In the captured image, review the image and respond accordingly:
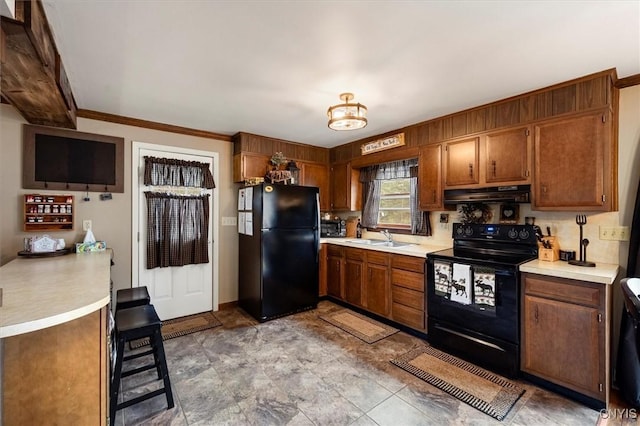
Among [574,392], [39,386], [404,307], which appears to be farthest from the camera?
[404,307]

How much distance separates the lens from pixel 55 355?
127 cm

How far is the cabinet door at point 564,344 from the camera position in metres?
1.95

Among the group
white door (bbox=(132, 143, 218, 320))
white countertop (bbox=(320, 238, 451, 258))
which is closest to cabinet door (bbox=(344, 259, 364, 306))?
white countertop (bbox=(320, 238, 451, 258))

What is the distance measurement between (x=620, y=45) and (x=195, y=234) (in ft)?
13.5

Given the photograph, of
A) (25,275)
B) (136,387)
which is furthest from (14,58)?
(136,387)

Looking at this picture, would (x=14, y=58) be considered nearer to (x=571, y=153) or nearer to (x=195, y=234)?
(x=195, y=234)

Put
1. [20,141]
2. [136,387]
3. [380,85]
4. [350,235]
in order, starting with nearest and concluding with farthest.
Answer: [136,387]
[380,85]
[20,141]
[350,235]

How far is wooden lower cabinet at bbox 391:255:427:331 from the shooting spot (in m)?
2.99

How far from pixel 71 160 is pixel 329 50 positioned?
2815 mm

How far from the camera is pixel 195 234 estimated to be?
3633 millimetres

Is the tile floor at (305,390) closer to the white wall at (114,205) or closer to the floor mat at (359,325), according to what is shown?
the floor mat at (359,325)

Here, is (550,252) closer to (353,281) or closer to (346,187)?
(353,281)

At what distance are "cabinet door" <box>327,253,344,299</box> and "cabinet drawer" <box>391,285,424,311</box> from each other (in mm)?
904

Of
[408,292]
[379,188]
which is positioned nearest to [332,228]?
[379,188]
